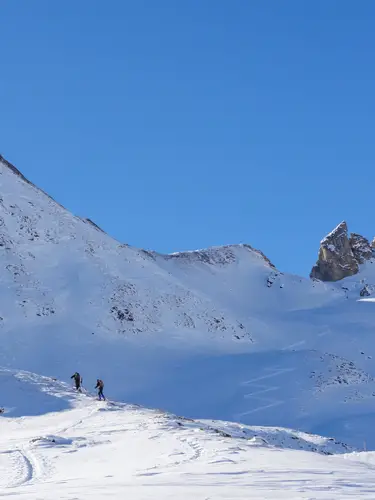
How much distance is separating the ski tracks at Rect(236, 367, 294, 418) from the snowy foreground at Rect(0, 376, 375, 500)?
18.5m

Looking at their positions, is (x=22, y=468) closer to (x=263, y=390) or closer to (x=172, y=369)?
(x=263, y=390)

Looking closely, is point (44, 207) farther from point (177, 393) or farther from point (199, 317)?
point (177, 393)

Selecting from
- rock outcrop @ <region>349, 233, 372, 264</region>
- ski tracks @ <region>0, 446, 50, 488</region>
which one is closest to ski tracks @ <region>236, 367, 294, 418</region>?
ski tracks @ <region>0, 446, 50, 488</region>

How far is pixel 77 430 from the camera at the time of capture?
73.3 ft

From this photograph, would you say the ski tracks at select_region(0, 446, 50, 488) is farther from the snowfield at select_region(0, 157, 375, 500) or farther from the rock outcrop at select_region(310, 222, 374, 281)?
the rock outcrop at select_region(310, 222, 374, 281)

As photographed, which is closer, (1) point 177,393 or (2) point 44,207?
(1) point 177,393

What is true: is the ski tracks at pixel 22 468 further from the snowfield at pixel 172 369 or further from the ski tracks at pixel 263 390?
the ski tracks at pixel 263 390

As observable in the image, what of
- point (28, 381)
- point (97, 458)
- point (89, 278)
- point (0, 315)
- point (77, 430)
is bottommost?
point (97, 458)

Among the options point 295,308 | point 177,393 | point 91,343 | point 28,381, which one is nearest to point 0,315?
point 91,343

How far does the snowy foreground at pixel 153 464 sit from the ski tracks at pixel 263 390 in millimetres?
18472

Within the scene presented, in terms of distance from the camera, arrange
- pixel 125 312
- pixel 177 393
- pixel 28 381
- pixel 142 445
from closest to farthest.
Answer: pixel 142 445, pixel 28 381, pixel 177 393, pixel 125 312

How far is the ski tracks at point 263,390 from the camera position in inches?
1759

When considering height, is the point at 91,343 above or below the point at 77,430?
→ above

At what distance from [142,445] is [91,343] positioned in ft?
117
